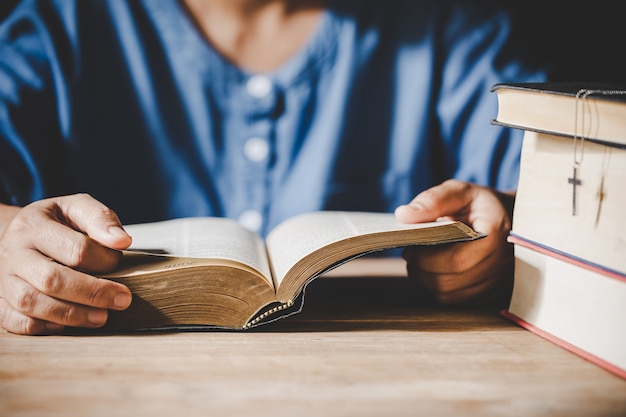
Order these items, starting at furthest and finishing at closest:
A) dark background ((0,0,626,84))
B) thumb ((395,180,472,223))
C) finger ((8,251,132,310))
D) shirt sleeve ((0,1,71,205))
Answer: dark background ((0,0,626,84)) < shirt sleeve ((0,1,71,205)) < thumb ((395,180,472,223)) < finger ((8,251,132,310))

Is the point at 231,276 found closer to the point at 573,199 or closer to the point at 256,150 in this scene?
the point at 573,199

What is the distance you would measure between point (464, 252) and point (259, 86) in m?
0.62

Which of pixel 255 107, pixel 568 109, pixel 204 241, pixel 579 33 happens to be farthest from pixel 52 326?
pixel 579 33

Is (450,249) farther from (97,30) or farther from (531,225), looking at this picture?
(97,30)

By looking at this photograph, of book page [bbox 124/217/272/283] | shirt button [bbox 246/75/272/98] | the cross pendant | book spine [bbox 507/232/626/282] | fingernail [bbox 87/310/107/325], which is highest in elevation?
shirt button [bbox 246/75/272/98]

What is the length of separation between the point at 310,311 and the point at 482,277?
219mm

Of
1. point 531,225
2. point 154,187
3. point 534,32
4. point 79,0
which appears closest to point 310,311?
point 531,225

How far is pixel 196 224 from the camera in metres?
0.85

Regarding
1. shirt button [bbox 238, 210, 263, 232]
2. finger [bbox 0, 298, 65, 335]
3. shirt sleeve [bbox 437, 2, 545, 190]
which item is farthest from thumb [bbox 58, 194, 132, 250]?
shirt sleeve [bbox 437, 2, 545, 190]

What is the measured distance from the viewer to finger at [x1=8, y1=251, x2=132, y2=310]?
614mm

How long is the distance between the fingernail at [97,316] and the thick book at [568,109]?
48 centimetres

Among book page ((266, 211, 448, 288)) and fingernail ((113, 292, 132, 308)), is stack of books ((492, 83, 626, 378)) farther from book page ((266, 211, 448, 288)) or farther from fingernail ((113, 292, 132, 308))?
fingernail ((113, 292, 132, 308))

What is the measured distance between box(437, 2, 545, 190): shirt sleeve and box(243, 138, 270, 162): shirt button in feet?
1.26

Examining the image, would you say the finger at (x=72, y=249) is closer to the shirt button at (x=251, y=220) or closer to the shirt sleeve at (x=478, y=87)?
the shirt button at (x=251, y=220)
